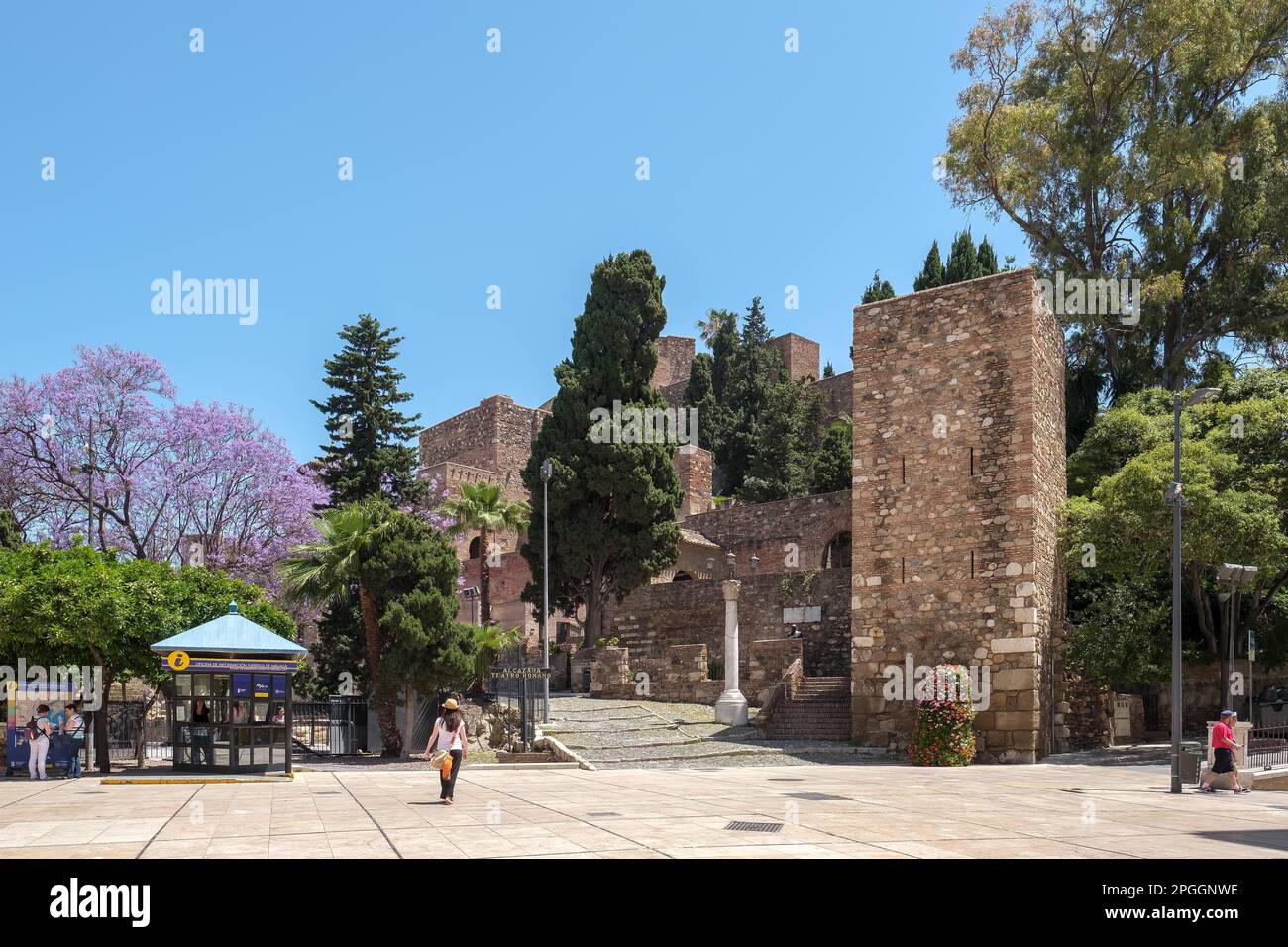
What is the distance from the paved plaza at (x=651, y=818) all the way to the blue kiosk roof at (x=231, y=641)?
192 cm

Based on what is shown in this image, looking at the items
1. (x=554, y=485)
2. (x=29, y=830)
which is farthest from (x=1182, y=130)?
(x=29, y=830)

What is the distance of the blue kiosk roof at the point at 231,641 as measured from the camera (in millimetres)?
16062

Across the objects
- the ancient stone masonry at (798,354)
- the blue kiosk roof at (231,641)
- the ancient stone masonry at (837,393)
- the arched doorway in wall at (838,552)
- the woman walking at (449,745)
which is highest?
the ancient stone masonry at (798,354)

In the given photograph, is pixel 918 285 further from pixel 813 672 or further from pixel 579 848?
pixel 579 848

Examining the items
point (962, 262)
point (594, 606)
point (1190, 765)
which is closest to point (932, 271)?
point (962, 262)

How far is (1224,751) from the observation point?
602 inches

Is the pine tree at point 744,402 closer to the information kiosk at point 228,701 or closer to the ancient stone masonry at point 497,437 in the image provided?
the ancient stone masonry at point 497,437

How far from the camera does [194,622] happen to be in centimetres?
2036

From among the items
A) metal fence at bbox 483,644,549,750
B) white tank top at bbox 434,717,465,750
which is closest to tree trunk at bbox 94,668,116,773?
metal fence at bbox 483,644,549,750

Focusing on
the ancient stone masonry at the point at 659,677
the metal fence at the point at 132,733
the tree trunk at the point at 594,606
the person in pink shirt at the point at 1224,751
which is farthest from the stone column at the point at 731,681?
the metal fence at the point at 132,733

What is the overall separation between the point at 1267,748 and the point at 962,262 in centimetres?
3555

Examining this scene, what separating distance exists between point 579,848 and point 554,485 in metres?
26.0

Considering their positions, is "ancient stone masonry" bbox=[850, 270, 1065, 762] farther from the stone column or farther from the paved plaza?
the paved plaza

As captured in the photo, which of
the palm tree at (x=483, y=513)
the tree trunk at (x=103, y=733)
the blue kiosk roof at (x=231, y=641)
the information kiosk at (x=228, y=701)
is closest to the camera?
the blue kiosk roof at (x=231, y=641)
